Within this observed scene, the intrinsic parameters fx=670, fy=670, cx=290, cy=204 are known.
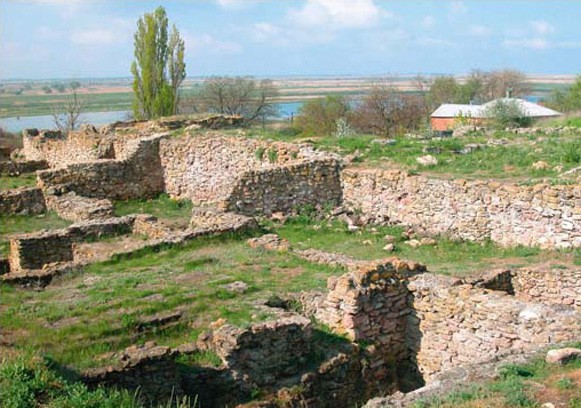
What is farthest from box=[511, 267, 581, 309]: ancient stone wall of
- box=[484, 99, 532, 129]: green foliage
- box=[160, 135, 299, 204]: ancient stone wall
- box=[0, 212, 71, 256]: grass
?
box=[484, 99, 532, 129]: green foliage

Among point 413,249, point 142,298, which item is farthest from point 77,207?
point 413,249

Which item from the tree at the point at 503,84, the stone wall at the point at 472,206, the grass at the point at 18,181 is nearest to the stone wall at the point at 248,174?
the stone wall at the point at 472,206

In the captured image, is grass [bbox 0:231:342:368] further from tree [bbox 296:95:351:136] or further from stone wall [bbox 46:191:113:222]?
tree [bbox 296:95:351:136]

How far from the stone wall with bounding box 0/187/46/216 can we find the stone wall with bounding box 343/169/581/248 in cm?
787

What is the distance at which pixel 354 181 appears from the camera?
15297 millimetres

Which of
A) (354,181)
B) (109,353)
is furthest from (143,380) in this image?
(354,181)

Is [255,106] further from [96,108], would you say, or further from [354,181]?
[96,108]

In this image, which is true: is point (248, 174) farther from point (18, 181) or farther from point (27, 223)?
point (18, 181)

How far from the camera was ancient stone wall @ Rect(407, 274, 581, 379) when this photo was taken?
25.3 feet

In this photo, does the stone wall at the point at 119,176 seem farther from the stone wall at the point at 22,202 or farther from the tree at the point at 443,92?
the tree at the point at 443,92

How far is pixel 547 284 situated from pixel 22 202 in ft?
41.5

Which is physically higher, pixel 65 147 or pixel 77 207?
pixel 65 147

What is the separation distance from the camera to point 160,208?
18.1 m

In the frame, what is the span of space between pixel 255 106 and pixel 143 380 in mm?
57621
